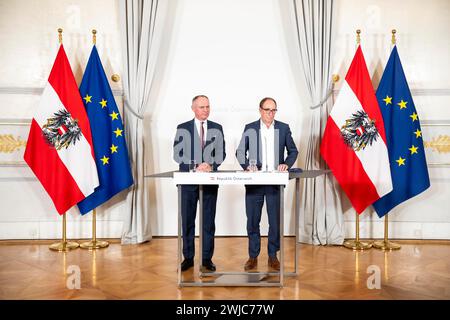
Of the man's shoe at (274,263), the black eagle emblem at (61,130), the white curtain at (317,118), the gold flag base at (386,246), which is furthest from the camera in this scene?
the white curtain at (317,118)

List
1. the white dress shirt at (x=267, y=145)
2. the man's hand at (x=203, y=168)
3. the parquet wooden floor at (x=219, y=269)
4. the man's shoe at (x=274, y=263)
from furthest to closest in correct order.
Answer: the white dress shirt at (x=267, y=145), the man's shoe at (x=274, y=263), the man's hand at (x=203, y=168), the parquet wooden floor at (x=219, y=269)

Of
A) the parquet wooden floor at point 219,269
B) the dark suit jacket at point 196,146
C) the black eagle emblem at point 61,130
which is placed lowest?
the parquet wooden floor at point 219,269

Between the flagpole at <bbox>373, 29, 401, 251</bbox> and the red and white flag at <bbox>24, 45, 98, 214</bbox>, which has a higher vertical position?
the red and white flag at <bbox>24, 45, 98, 214</bbox>

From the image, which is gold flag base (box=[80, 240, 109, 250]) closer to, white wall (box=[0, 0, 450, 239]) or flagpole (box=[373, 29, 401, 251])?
white wall (box=[0, 0, 450, 239])

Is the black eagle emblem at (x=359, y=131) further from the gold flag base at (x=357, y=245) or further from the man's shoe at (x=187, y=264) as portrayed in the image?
the man's shoe at (x=187, y=264)

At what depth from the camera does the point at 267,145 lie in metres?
3.93

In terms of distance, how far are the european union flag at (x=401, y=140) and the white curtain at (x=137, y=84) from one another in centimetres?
269

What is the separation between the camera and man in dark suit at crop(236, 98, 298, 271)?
3816 mm

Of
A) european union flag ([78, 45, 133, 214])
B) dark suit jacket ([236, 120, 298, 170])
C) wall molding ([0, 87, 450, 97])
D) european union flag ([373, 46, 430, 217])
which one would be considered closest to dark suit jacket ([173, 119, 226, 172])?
dark suit jacket ([236, 120, 298, 170])

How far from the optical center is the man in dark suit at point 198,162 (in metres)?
3.86

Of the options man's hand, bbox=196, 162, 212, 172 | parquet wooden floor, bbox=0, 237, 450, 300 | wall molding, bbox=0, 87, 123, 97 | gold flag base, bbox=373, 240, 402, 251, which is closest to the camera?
parquet wooden floor, bbox=0, 237, 450, 300

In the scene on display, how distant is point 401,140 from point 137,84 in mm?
3032

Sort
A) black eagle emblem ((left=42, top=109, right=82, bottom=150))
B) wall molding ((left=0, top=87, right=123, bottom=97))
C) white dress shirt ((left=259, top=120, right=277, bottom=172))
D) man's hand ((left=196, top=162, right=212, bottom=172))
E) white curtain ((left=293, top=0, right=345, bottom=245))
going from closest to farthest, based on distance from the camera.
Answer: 1. man's hand ((left=196, top=162, right=212, bottom=172))
2. white dress shirt ((left=259, top=120, right=277, bottom=172))
3. black eagle emblem ((left=42, top=109, right=82, bottom=150))
4. white curtain ((left=293, top=0, right=345, bottom=245))
5. wall molding ((left=0, top=87, right=123, bottom=97))

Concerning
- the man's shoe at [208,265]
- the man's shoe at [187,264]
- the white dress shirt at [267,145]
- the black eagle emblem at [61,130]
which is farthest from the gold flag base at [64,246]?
the white dress shirt at [267,145]
